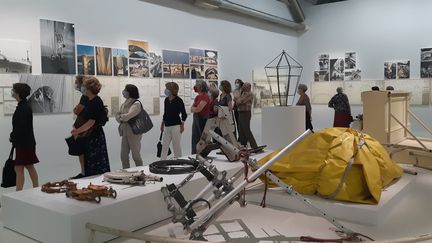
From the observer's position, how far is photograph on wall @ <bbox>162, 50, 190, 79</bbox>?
8.19 metres

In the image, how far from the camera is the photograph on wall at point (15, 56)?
556cm

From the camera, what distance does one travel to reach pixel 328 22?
12.3 metres

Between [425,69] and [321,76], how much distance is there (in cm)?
288

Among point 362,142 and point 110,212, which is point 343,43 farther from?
point 110,212

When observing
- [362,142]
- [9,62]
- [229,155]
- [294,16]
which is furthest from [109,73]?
[294,16]

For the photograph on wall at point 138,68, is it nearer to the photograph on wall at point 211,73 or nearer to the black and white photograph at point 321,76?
the photograph on wall at point 211,73

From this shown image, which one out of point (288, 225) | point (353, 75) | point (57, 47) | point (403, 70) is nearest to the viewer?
point (288, 225)

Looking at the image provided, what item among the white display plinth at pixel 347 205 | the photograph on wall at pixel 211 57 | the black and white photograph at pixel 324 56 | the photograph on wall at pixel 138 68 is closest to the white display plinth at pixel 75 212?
the white display plinth at pixel 347 205

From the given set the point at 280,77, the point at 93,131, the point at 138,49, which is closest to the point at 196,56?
the point at 138,49

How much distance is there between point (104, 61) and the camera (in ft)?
23.0

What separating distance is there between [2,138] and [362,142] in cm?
468

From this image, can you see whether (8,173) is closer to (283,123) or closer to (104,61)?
(104,61)

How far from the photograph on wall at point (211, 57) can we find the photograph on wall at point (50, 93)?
3616 millimetres

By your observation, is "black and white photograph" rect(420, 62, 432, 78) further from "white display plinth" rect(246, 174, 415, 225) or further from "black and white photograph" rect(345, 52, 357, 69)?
"white display plinth" rect(246, 174, 415, 225)
